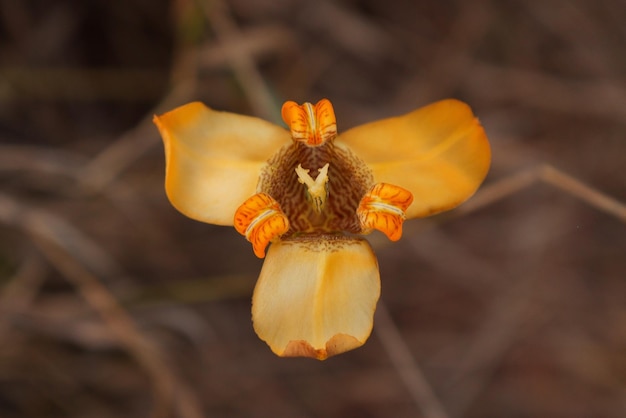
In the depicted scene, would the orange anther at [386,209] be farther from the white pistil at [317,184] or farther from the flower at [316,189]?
the white pistil at [317,184]

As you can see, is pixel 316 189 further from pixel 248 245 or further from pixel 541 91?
pixel 541 91

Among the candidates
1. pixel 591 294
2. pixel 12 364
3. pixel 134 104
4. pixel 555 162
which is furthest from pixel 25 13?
pixel 591 294

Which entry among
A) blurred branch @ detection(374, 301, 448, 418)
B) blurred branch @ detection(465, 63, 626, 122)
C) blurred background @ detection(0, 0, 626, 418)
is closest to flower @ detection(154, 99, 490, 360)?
blurred branch @ detection(374, 301, 448, 418)

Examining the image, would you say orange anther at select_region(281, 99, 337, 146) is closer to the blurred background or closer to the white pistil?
the white pistil

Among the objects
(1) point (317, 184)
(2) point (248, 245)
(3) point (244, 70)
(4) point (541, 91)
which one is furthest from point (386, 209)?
(4) point (541, 91)

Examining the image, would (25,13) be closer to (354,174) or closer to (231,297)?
(231,297)

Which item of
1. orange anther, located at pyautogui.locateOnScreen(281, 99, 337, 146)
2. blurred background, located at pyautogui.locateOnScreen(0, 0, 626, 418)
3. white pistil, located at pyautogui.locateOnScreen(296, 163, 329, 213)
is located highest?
orange anther, located at pyautogui.locateOnScreen(281, 99, 337, 146)
